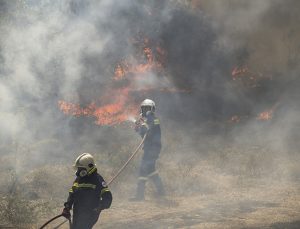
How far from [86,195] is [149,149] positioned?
403 centimetres

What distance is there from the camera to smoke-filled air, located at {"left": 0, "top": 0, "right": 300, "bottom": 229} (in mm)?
8156

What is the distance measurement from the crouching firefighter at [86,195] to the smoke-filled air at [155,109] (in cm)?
207

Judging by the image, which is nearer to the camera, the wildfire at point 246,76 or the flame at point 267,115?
the flame at point 267,115

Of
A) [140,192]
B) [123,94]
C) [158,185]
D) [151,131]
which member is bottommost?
[140,192]

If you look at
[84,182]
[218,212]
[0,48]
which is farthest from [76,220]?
[0,48]

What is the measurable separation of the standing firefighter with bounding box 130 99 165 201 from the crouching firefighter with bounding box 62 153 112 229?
3.66 meters

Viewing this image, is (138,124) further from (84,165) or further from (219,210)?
(84,165)

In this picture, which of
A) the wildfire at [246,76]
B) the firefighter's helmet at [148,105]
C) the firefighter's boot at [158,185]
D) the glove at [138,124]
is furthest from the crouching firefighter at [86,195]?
the wildfire at [246,76]

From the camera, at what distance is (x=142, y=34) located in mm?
14883

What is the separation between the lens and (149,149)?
8.80 metres

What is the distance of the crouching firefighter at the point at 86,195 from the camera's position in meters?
4.83

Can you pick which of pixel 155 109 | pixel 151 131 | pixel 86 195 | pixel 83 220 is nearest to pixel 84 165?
pixel 86 195

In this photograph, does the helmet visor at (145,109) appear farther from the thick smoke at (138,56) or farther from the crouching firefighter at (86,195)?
the thick smoke at (138,56)

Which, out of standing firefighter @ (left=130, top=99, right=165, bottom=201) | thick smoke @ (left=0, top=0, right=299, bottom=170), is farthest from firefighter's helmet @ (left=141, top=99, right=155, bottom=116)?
thick smoke @ (left=0, top=0, right=299, bottom=170)
